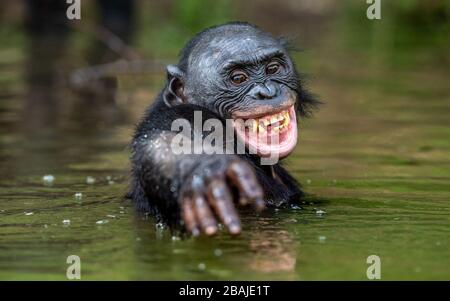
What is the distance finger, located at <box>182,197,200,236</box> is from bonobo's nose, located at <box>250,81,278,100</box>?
193 cm

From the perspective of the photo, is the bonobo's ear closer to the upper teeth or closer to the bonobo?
the bonobo

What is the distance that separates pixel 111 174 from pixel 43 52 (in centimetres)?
996

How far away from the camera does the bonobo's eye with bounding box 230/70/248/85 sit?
777 cm

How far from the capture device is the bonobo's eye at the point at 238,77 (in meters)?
7.77

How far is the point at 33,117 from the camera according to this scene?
→ 12.7 metres

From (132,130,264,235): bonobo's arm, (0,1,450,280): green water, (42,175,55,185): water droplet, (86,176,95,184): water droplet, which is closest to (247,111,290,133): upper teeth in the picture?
(0,1,450,280): green water

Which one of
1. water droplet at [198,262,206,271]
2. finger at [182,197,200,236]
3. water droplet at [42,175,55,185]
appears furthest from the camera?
water droplet at [42,175,55,185]

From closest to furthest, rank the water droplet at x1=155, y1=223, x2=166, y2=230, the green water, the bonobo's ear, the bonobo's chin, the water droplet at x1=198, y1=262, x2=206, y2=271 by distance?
the water droplet at x1=198, y1=262, x2=206, y2=271, the green water, the water droplet at x1=155, y1=223, x2=166, y2=230, the bonobo's chin, the bonobo's ear

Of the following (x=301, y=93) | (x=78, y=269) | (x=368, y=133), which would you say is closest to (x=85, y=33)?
(x=368, y=133)

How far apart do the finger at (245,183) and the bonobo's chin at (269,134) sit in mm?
1717

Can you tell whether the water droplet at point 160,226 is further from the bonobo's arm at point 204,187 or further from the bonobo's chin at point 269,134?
the bonobo's chin at point 269,134

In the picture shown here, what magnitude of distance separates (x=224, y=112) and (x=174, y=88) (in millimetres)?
541

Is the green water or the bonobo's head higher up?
the bonobo's head
